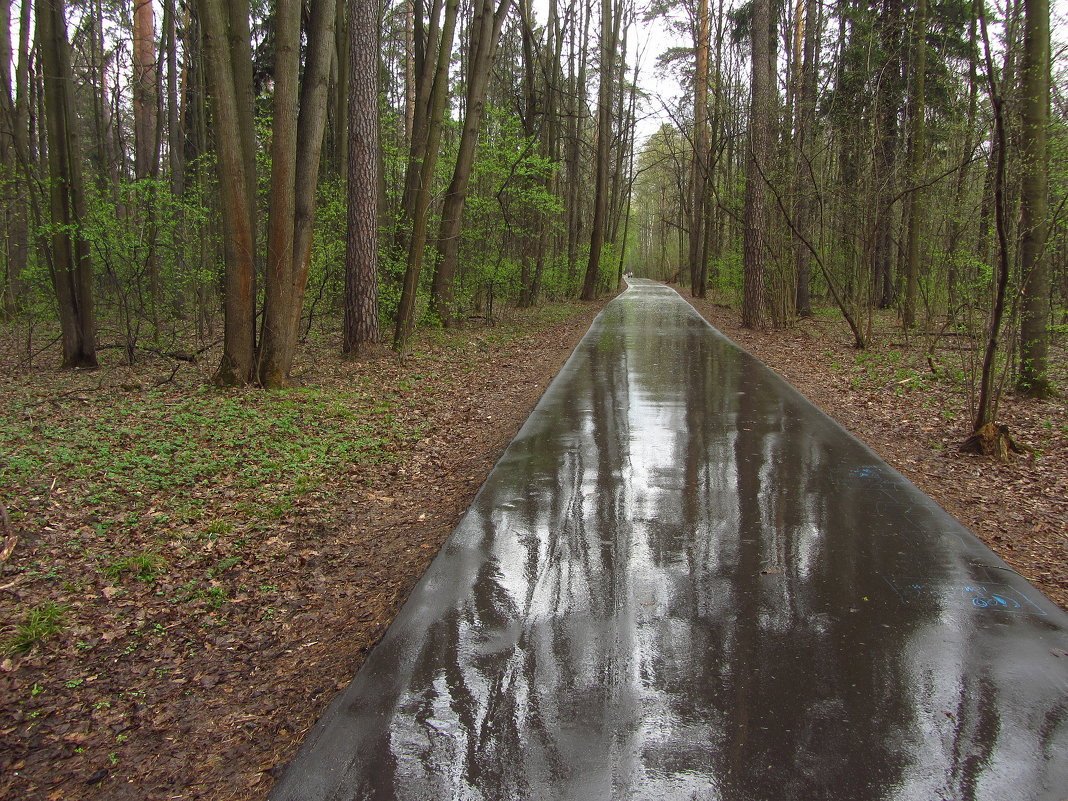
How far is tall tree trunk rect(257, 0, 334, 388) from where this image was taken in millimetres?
8820

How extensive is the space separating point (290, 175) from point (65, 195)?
13.6ft

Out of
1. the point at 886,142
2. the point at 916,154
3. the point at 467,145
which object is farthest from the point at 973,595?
the point at 886,142

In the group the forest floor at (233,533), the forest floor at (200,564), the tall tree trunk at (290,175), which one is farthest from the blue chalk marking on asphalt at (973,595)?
the tall tree trunk at (290,175)

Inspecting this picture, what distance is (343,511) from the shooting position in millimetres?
5348

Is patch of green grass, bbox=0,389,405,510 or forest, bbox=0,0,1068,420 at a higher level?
forest, bbox=0,0,1068,420

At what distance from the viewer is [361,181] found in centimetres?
1175

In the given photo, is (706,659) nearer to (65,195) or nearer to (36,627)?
(36,627)

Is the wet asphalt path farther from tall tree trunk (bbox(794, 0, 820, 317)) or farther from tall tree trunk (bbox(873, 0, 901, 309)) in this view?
tall tree trunk (bbox(794, 0, 820, 317))

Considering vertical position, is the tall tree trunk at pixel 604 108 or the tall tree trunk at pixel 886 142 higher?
the tall tree trunk at pixel 604 108

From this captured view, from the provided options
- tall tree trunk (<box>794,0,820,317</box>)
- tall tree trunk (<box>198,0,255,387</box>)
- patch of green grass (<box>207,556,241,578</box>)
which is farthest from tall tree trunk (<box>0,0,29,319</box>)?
tall tree trunk (<box>794,0,820,317</box>)

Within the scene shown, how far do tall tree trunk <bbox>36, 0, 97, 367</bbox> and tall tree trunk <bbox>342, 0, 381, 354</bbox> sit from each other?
4.01 meters

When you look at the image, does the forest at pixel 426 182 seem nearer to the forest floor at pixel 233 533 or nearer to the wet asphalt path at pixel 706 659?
the forest floor at pixel 233 533

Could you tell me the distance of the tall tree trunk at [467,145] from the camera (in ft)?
46.5

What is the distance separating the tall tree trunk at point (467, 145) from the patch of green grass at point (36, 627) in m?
12.5
